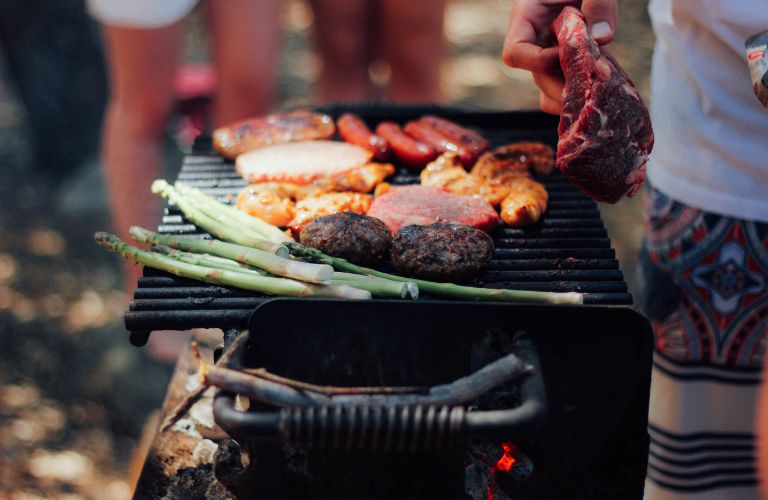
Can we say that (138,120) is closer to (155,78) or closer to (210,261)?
(155,78)

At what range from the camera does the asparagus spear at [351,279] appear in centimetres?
238

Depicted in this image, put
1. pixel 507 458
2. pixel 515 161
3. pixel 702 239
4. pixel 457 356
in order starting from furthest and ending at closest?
pixel 515 161
pixel 702 239
pixel 507 458
pixel 457 356

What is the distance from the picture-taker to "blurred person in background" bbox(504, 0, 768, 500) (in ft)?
9.46

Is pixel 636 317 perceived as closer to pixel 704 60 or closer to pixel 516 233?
pixel 516 233

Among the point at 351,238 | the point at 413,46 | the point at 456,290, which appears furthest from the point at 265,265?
the point at 413,46

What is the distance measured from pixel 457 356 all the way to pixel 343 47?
13.1ft

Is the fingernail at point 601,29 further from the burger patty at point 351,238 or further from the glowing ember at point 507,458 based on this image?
the glowing ember at point 507,458

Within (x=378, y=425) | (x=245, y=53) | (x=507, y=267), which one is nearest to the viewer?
(x=378, y=425)

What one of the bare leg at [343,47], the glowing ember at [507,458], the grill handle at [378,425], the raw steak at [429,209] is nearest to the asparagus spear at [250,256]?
the raw steak at [429,209]

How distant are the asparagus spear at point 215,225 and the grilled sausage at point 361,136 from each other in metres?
0.89

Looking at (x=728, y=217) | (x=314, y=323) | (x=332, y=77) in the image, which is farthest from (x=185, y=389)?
(x=332, y=77)

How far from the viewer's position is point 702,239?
3.09 meters

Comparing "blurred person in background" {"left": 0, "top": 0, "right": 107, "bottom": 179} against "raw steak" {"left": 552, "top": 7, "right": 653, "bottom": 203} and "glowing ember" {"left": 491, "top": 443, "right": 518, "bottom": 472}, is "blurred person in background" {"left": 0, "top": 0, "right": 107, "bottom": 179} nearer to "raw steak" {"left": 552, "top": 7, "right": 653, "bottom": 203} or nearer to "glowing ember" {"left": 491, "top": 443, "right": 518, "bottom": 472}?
"raw steak" {"left": 552, "top": 7, "right": 653, "bottom": 203}

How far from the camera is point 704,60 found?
2971 millimetres
